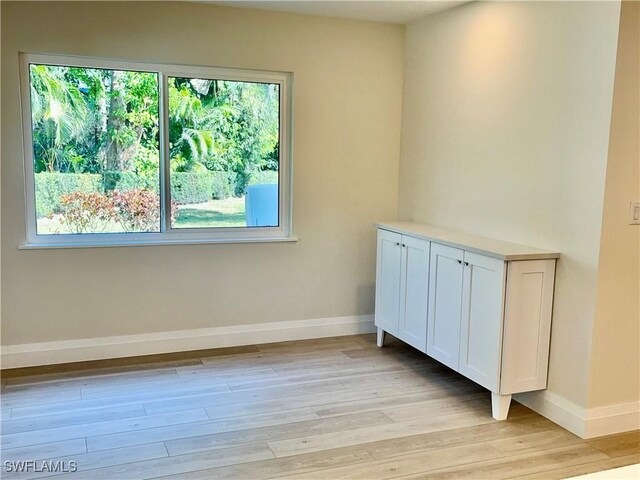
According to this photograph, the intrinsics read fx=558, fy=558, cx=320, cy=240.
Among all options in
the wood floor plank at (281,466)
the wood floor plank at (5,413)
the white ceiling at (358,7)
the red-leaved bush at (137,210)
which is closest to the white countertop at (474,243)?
the wood floor plank at (281,466)

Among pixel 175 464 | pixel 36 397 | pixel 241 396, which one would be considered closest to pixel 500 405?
pixel 241 396

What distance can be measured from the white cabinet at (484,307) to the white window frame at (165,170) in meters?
1.14

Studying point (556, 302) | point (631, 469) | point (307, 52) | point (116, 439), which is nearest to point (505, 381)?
point (556, 302)

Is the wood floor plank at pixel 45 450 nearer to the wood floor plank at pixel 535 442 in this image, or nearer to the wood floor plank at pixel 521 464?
the wood floor plank at pixel 521 464

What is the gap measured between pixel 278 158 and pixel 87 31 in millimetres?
1538

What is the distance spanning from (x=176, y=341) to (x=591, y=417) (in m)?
2.72

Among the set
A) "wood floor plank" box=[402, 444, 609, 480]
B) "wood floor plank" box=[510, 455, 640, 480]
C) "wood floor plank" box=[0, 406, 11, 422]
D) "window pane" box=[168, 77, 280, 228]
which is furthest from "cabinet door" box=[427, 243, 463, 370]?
"wood floor plank" box=[0, 406, 11, 422]

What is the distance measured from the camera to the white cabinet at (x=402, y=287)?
11.9 feet

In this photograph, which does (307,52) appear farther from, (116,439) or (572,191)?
(116,439)

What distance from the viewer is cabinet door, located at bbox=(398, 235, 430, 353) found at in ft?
11.8

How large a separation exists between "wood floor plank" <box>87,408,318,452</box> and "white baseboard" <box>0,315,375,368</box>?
1.17 metres

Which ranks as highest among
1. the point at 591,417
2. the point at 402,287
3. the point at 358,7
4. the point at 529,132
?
the point at 358,7

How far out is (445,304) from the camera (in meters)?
3.40

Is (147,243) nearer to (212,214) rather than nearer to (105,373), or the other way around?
(212,214)
